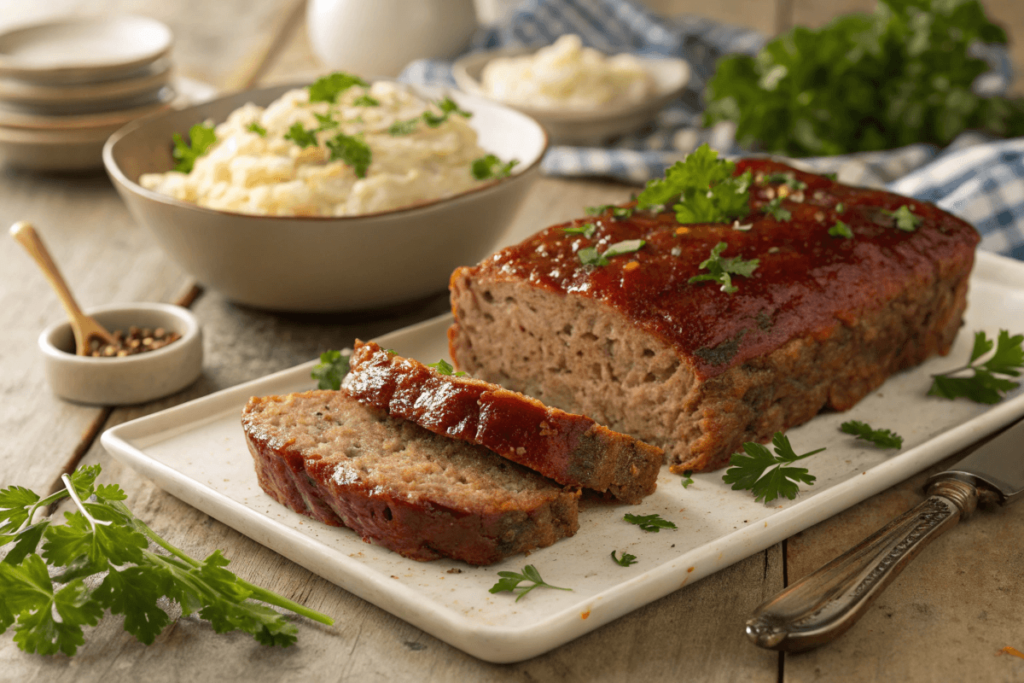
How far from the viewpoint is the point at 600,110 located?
6.79 metres

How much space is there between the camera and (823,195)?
435cm

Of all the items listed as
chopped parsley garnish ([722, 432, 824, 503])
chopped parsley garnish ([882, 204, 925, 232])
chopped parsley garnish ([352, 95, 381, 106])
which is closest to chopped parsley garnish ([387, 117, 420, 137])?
chopped parsley garnish ([352, 95, 381, 106])

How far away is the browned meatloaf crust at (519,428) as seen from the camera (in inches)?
124

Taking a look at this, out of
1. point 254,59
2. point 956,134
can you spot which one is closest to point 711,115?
point 956,134

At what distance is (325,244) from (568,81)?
9.64 feet

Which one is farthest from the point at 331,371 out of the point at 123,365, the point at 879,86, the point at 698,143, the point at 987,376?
the point at 879,86

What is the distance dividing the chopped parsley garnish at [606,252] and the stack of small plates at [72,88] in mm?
3789

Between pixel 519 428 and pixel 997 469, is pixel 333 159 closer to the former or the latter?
pixel 519 428

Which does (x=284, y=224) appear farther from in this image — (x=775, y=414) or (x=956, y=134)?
(x=956, y=134)

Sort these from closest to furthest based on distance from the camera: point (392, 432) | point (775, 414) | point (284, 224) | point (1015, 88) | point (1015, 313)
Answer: point (392, 432)
point (775, 414)
point (284, 224)
point (1015, 313)
point (1015, 88)

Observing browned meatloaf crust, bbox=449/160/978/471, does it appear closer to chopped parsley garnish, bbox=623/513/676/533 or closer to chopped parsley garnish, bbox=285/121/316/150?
chopped parsley garnish, bbox=623/513/676/533

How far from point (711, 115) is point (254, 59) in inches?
160

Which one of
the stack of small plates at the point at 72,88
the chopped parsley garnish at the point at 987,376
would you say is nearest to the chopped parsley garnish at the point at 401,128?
the stack of small plates at the point at 72,88

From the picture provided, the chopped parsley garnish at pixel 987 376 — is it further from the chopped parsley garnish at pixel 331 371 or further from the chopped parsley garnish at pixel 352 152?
the chopped parsley garnish at pixel 352 152
